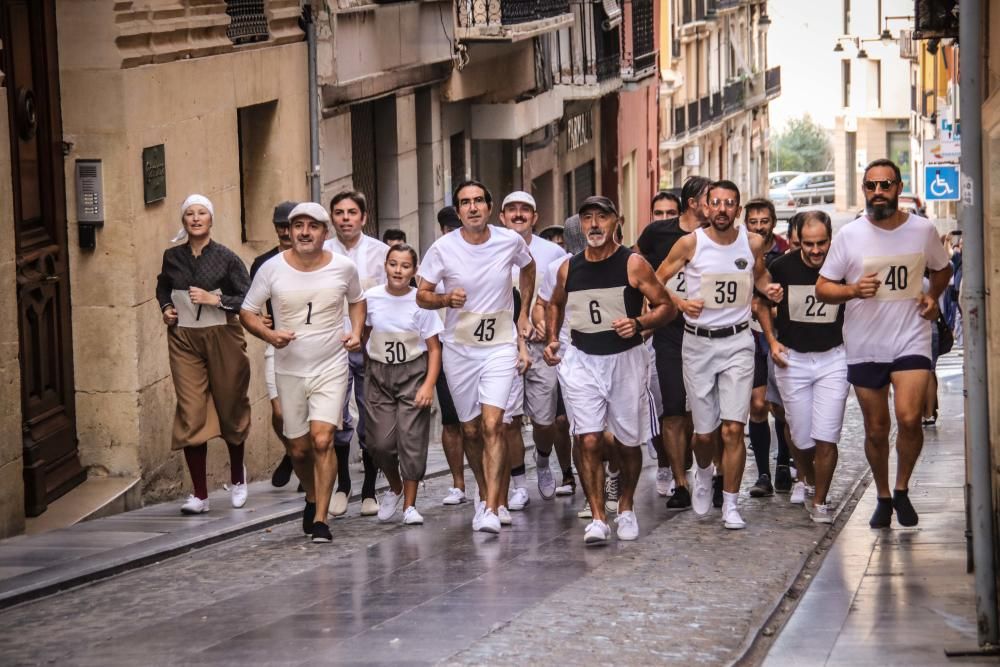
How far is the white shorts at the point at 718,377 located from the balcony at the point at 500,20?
40.0 feet

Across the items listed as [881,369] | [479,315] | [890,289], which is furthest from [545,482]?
[890,289]

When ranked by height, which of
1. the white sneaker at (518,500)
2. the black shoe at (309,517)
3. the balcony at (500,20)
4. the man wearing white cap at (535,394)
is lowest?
the white sneaker at (518,500)

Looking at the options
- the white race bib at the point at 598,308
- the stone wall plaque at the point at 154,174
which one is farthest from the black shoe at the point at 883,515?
the stone wall plaque at the point at 154,174

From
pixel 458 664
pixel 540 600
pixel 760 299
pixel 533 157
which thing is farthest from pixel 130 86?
pixel 533 157

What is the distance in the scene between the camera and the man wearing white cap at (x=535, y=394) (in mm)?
12352

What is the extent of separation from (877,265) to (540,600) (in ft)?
10.3

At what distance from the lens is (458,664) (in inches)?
305

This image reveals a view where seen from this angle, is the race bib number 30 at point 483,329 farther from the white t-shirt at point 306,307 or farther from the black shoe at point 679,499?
the black shoe at point 679,499

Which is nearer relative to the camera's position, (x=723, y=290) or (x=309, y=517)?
(x=309, y=517)

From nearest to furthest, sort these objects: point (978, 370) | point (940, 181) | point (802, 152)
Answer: point (978, 370) → point (940, 181) → point (802, 152)

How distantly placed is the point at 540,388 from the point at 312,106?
627cm

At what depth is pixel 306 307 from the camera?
35.7 feet

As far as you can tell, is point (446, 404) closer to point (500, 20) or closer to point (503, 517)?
point (503, 517)

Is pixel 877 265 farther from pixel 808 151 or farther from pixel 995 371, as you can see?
pixel 808 151
